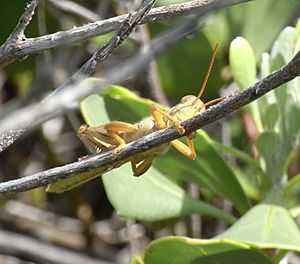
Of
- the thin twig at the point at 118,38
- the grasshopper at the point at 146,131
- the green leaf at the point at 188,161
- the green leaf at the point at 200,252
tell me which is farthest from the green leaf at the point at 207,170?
the thin twig at the point at 118,38

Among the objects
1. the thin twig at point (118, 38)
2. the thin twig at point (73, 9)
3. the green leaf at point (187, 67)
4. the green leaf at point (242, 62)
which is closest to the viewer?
the thin twig at point (118, 38)

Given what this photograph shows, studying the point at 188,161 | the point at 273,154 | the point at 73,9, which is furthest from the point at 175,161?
the point at 73,9

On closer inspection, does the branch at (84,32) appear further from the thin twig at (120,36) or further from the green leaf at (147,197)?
the green leaf at (147,197)

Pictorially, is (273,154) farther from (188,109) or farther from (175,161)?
(188,109)

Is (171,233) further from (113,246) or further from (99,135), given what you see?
(99,135)

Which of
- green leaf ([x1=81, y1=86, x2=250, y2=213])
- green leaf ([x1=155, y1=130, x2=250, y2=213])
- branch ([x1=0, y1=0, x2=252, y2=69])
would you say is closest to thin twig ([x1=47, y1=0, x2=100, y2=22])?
green leaf ([x1=81, y1=86, x2=250, y2=213])
